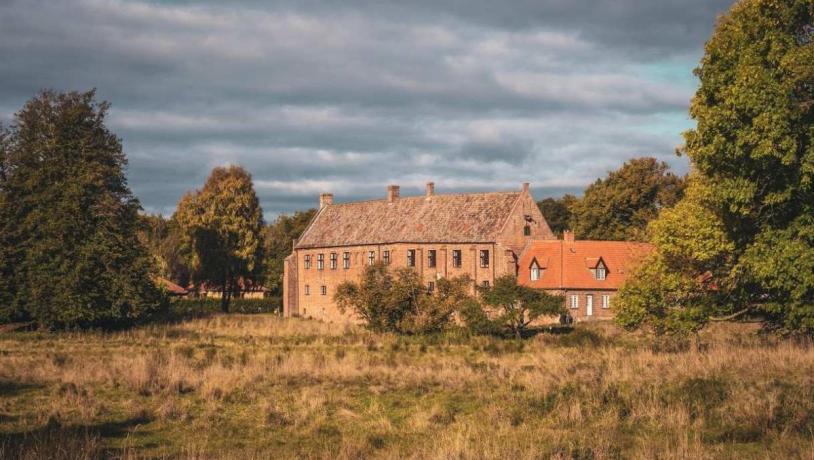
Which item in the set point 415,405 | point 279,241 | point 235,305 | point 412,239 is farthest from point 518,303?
point 279,241

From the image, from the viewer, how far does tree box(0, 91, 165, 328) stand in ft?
153

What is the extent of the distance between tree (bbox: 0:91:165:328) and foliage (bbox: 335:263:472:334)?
41.0 ft

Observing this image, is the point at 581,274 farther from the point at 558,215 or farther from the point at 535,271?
the point at 558,215

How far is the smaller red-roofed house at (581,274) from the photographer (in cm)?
5847

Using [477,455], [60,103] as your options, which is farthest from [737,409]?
[60,103]

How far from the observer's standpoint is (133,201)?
54125mm

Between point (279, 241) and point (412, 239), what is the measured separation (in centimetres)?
4210

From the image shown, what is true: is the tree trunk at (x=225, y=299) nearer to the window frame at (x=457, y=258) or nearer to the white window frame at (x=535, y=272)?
the window frame at (x=457, y=258)

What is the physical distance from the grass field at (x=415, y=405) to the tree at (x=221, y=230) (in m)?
45.7

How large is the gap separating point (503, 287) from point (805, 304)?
68.1ft

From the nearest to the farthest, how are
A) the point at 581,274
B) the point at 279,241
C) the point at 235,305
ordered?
1. the point at 581,274
2. the point at 235,305
3. the point at 279,241

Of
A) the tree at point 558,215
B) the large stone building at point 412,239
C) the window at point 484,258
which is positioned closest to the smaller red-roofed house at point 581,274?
the large stone building at point 412,239

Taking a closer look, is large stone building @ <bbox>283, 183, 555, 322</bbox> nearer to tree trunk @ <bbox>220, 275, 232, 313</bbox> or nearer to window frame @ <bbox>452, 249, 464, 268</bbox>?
window frame @ <bbox>452, 249, 464, 268</bbox>

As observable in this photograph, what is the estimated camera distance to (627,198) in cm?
7438
